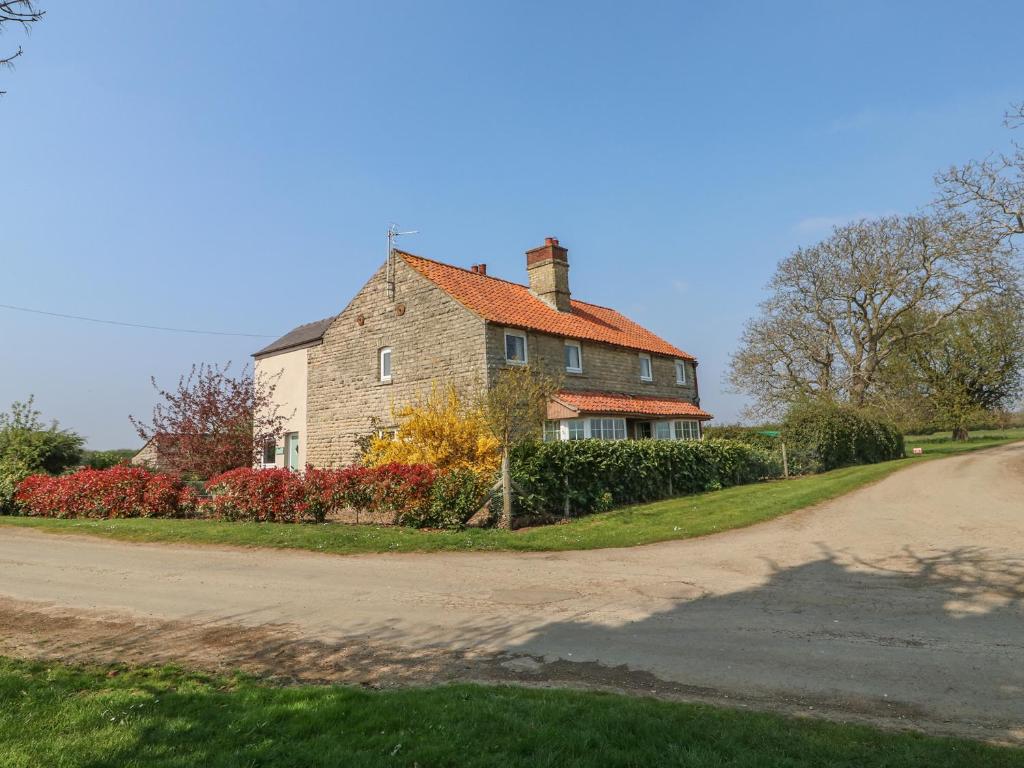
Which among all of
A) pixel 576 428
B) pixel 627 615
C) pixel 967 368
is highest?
pixel 967 368

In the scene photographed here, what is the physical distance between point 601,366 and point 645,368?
13.6ft

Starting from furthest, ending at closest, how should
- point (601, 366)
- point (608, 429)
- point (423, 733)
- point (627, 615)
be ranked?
point (601, 366), point (608, 429), point (627, 615), point (423, 733)

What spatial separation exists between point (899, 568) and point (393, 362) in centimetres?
1932

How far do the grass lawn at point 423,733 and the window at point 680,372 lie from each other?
2902 cm

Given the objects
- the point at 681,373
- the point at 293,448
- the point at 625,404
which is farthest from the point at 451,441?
the point at 681,373

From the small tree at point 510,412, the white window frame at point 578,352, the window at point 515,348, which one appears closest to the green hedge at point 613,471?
the small tree at point 510,412

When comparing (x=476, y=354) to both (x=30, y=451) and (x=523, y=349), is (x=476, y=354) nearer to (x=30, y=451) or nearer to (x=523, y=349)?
(x=523, y=349)

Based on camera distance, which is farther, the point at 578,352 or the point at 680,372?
the point at 680,372

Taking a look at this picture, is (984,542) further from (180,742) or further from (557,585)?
(180,742)

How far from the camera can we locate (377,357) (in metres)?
26.3

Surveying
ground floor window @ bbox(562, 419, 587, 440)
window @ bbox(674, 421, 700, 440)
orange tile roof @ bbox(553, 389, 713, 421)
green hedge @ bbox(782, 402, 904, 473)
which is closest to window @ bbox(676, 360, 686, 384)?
orange tile roof @ bbox(553, 389, 713, 421)

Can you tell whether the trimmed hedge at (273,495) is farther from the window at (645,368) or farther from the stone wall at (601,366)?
the window at (645,368)

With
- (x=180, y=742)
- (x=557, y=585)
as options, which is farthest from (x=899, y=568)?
(x=180, y=742)

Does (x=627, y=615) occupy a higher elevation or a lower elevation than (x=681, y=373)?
lower
